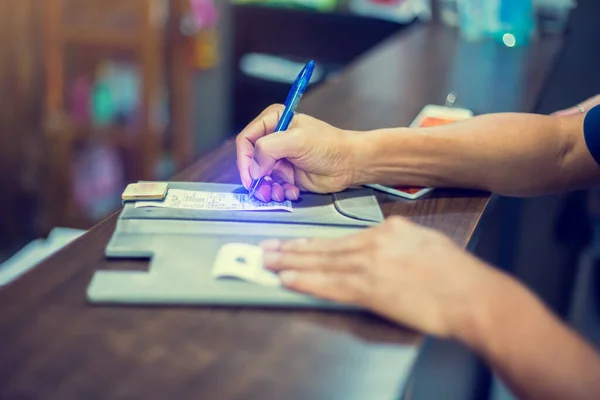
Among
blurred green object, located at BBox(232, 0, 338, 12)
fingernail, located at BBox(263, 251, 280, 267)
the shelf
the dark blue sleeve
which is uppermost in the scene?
the dark blue sleeve

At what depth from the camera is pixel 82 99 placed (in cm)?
292

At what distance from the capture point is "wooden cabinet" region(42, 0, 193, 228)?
9.06 ft

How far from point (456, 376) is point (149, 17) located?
1.83 metres

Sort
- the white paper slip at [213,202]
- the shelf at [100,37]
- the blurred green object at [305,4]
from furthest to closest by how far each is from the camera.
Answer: the blurred green object at [305,4] → the shelf at [100,37] → the white paper slip at [213,202]

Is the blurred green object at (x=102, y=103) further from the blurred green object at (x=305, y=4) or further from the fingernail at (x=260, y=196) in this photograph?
the fingernail at (x=260, y=196)

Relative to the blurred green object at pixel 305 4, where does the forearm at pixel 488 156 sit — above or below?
above

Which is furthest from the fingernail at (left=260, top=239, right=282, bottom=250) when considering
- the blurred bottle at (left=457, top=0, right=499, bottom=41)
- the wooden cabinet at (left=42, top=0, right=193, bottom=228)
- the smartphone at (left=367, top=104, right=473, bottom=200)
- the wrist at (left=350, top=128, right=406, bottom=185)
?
the wooden cabinet at (left=42, top=0, right=193, bottom=228)

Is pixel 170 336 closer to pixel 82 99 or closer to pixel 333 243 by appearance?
pixel 333 243

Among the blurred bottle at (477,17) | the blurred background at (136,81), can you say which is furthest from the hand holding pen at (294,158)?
the blurred background at (136,81)

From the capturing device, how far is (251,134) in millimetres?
1030

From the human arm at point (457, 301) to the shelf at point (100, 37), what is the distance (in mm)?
2210

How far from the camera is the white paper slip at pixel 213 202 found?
35.4 inches

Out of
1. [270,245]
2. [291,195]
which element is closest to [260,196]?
[291,195]

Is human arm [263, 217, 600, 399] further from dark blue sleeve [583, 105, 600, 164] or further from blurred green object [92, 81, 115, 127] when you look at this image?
blurred green object [92, 81, 115, 127]
